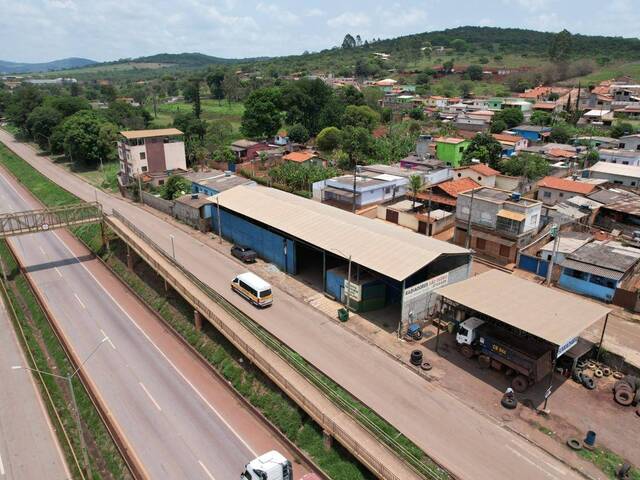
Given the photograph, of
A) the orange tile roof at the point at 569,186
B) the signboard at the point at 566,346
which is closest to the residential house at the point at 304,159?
the orange tile roof at the point at 569,186

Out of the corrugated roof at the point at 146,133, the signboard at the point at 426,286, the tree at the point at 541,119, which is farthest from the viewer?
the tree at the point at 541,119

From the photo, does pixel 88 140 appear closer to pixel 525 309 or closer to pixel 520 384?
pixel 525 309

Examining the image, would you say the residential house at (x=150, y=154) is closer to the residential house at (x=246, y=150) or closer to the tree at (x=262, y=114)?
the residential house at (x=246, y=150)

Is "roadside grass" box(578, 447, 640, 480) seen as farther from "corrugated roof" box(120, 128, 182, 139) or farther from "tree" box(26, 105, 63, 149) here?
"tree" box(26, 105, 63, 149)

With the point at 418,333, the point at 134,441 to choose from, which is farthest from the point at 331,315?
the point at 134,441

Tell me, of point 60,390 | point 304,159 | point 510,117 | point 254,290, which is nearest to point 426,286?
point 254,290
